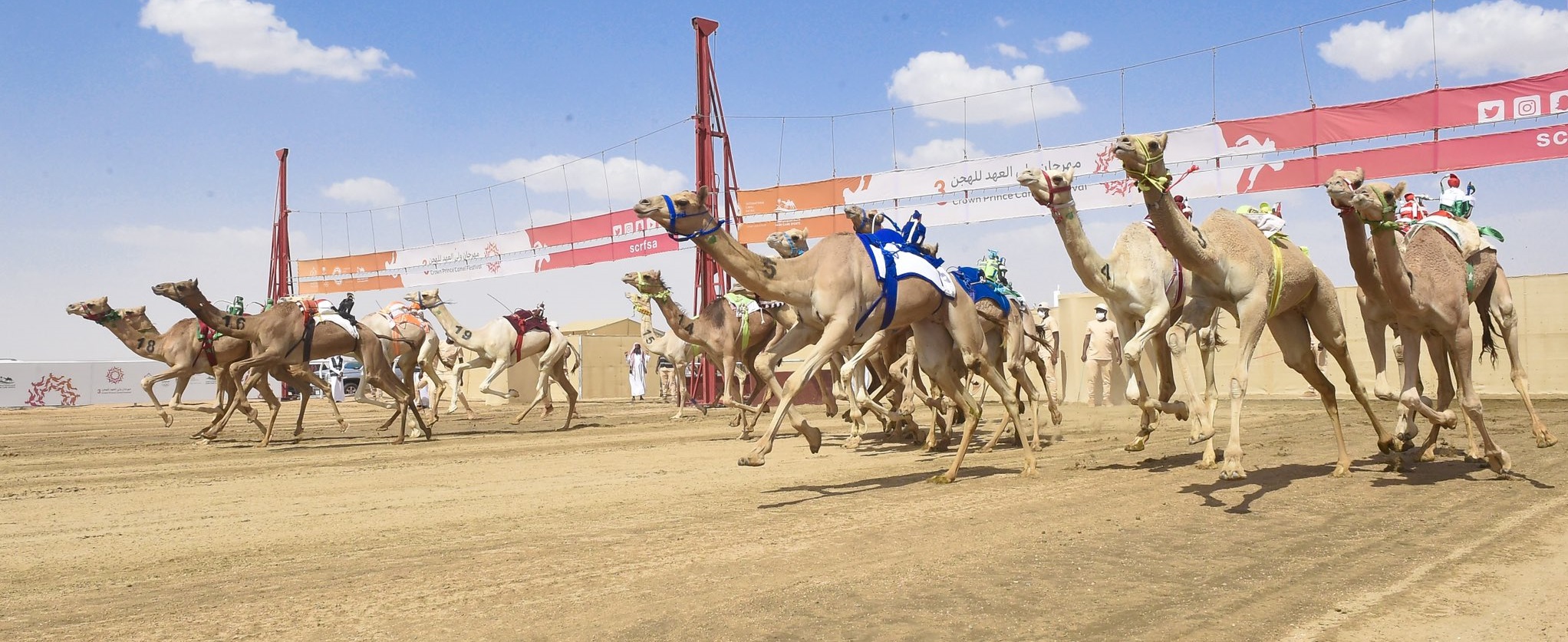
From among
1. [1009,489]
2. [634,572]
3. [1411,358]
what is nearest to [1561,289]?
[1411,358]

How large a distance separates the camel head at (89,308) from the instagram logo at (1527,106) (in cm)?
2468

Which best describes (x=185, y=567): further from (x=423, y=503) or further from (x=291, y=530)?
(x=423, y=503)

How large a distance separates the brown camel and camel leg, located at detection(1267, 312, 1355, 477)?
0.89 meters

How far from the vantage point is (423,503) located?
30.6ft

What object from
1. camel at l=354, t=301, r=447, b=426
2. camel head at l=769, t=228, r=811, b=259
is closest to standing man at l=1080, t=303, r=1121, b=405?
camel head at l=769, t=228, r=811, b=259

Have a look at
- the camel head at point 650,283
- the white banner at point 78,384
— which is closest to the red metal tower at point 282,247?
the white banner at point 78,384

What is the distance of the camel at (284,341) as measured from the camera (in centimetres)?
1716

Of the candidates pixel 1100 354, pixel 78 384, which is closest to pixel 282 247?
pixel 78 384

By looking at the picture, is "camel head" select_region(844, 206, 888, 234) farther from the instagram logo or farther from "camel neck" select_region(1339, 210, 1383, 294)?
the instagram logo

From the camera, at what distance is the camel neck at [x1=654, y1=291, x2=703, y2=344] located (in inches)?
714

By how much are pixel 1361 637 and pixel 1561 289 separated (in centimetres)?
2351

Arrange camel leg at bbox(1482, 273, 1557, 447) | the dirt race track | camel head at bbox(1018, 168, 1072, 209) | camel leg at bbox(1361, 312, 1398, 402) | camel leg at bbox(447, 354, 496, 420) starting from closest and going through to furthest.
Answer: the dirt race track, camel head at bbox(1018, 168, 1072, 209), camel leg at bbox(1361, 312, 1398, 402), camel leg at bbox(1482, 273, 1557, 447), camel leg at bbox(447, 354, 496, 420)

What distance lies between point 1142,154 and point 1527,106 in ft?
51.8

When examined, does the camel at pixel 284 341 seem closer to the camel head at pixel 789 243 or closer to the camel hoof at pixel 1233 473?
the camel head at pixel 789 243
